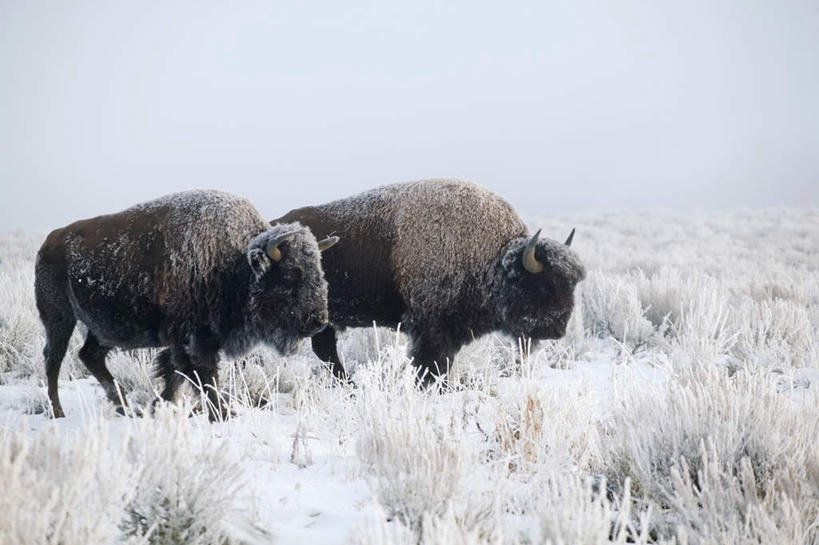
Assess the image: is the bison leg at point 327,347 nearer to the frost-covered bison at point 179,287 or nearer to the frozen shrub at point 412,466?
the frost-covered bison at point 179,287

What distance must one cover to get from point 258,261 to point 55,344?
164 centimetres

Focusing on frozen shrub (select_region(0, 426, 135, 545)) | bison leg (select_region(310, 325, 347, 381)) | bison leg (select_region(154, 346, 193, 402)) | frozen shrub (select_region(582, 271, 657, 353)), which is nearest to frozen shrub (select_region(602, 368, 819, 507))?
frozen shrub (select_region(0, 426, 135, 545))

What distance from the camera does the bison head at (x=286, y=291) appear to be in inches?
157

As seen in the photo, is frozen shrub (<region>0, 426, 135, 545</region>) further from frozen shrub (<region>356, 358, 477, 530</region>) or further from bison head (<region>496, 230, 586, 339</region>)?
bison head (<region>496, 230, 586, 339</region>)

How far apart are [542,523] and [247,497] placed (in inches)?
40.1

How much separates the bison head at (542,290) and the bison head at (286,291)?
5.49 feet

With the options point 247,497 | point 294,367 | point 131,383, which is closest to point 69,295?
point 131,383

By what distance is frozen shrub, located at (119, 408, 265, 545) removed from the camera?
1.77 m

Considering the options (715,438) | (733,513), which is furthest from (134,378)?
(733,513)

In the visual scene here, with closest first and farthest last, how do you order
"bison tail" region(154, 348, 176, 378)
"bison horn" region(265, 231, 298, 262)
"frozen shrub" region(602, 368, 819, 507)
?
"frozen shrub" region(602, 368, 819, 507) < "bison horn" region(265, 231, 298, 262) < "bison tail" region(154, 348, 176, 378)

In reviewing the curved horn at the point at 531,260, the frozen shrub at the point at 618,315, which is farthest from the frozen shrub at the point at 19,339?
the frozen shrub at the point at 618,315

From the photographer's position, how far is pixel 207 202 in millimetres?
4297

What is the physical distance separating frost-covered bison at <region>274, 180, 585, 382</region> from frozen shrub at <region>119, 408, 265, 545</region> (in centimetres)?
284

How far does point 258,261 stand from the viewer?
4.01 meters
